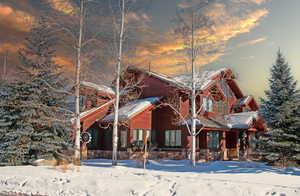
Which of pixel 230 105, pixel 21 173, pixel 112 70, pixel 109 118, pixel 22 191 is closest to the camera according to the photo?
pixel 22 191

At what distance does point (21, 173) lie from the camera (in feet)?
46.0

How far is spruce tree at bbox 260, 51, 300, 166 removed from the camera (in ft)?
64.2

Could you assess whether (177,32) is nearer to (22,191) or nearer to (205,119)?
(205,119)

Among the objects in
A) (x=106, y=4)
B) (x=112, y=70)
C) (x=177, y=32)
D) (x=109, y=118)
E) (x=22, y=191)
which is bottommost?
(x=22, y=191)

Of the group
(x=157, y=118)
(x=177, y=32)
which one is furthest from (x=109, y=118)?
(x=177, y=32)

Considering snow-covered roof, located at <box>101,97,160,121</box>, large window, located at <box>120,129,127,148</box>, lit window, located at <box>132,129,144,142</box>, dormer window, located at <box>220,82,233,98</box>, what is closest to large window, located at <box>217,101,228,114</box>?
dormer window, located at <box>220,82,233,98</box>

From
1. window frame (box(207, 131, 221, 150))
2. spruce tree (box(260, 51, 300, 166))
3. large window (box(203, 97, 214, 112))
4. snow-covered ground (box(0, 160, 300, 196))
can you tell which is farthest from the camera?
large window (box(203, 97, 214, 112))

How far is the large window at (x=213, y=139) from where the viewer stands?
27844 mm

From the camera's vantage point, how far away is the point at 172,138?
27500mm

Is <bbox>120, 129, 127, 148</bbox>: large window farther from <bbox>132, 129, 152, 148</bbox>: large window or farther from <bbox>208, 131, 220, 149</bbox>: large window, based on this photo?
<bbox>208, 131, 220, 149</bbox>: large window

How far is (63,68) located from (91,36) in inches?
114

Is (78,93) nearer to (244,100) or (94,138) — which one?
(94,138)

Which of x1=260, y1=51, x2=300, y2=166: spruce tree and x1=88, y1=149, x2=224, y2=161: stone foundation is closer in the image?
x1=260, y1=51, x2=300, y2=166: spruce tree

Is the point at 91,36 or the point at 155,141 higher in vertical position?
the point at 91,36
